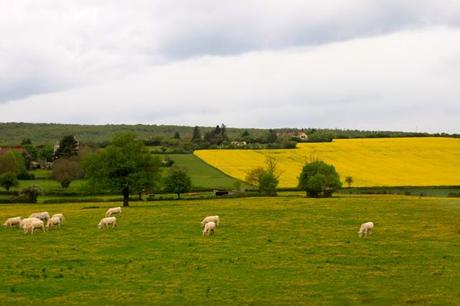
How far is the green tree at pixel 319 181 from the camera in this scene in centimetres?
8038

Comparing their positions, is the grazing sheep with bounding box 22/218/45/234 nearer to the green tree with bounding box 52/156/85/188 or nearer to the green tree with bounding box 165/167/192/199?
the green tree with bounding box 165/167/192/199

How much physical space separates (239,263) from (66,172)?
87600 mm

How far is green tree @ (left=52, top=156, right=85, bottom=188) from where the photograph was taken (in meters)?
108

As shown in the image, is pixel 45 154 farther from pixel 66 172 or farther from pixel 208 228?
pixel 208 228

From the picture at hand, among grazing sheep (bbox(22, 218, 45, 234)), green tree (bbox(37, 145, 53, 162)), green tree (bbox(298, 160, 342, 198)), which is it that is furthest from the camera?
green tree (bbox(37, 145, 53, 162))

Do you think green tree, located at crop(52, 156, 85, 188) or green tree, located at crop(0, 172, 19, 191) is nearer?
green tree, located at crop(0, 172, 19, 191)

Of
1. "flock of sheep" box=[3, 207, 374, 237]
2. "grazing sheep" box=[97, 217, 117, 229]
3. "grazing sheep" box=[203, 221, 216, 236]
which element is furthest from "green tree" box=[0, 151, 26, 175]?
"grazing sheep" box=[203, 221, 216, 236]

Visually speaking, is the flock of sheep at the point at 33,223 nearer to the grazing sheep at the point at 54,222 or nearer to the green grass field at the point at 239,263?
the grazing sheep at the point at 54,222

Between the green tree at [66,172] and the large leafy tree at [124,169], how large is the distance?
4277cm

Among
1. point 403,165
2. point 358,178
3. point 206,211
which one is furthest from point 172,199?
point 403,165

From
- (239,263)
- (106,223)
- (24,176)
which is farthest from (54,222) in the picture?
(24,176)

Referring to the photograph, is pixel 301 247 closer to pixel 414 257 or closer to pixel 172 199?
pixel 414 257

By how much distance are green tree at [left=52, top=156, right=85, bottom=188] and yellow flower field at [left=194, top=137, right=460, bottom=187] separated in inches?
982

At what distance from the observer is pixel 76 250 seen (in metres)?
31.3
